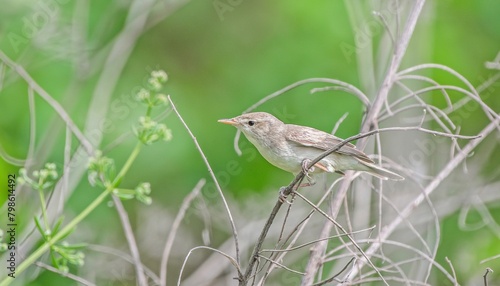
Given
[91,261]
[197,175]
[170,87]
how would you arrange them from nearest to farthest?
[91,261] → [197,175] → [170,87]

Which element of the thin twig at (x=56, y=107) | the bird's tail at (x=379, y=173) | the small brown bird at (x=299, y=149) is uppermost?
the thin twig at (x=56, y=107)

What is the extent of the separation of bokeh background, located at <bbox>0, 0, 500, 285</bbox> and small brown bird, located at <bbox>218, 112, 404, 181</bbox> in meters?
1.20

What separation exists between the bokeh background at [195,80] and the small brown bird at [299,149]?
3.95 ft

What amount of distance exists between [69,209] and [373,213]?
2.35 metres

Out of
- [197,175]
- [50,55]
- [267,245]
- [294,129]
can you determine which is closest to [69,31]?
[50,55]

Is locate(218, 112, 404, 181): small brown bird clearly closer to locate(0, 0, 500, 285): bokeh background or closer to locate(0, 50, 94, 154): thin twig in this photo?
locate(0, 50, 94, 154): thin twig

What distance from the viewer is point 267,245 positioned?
541 centimetres

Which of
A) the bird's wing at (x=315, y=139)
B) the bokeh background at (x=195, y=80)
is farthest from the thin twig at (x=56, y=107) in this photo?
the bird's wing at (x=315, y=139)

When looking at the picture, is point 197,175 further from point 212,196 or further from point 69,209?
point 69,209

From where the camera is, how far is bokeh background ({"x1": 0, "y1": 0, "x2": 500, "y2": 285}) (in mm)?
5105

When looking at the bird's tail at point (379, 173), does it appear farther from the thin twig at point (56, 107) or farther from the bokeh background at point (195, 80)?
the thin twig at point (56, 107)

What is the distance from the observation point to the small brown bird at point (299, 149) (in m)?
3.41

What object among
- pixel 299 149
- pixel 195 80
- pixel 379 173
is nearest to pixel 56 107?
pixel 299 149

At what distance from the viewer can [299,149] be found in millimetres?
3490
